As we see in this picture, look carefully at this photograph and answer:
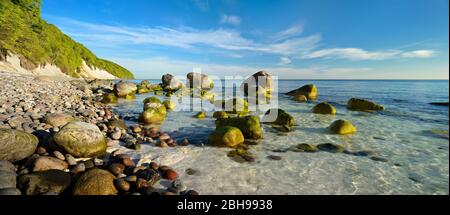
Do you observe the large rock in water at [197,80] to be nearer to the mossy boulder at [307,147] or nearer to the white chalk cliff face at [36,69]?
the white chalk cliff face at [36,69]

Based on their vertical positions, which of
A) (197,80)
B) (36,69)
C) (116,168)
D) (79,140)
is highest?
(36,69)

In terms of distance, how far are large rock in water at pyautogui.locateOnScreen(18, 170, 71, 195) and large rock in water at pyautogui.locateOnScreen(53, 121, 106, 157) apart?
1.02 metres

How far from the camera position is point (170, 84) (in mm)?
29672

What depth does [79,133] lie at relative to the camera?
16.1 ft

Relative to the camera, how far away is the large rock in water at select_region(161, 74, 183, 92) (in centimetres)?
2934

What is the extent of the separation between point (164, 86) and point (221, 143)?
85.2 ft

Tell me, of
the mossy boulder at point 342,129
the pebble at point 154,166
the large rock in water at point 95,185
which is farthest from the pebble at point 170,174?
the mossy boulder at point 342,129

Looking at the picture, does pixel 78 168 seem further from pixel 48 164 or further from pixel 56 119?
pixel 56 119

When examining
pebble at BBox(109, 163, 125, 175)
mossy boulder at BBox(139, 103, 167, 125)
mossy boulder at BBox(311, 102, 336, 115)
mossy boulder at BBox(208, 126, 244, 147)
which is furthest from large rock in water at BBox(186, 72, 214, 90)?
pebble at BBox(109, 163, 125, 175)

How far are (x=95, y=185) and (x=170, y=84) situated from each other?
1063 inches

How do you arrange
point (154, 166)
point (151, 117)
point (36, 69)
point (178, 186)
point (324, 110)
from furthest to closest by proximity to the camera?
point (36, 69)
point (324, 110)
point (151, 117)
point (154, 166)
point (178, 186)

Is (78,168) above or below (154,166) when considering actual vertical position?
above

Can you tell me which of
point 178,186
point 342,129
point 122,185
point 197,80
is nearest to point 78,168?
point 122,185
